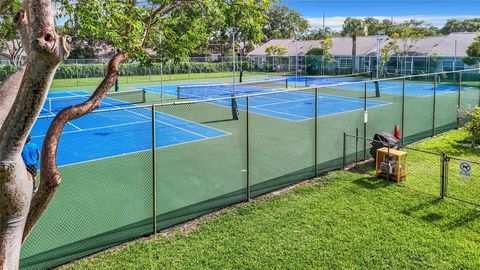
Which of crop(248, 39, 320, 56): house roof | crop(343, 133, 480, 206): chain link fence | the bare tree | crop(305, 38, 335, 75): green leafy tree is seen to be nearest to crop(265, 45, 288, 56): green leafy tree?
crop(248, 39, 320, 56): house roof

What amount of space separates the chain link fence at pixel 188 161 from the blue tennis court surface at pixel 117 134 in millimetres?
42

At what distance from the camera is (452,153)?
1412 centimetres

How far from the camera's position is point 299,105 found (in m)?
26.5

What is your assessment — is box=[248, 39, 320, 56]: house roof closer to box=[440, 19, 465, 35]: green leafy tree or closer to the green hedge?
the green hedge

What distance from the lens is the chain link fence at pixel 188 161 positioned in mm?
8664

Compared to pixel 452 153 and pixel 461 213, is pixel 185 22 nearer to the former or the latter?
pixel 461 213

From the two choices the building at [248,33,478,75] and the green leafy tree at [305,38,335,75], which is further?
the green leafy tree at [305,38,335,75]

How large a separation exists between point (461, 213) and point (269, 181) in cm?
457

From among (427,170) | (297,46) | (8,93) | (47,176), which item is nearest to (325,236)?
(427,170)

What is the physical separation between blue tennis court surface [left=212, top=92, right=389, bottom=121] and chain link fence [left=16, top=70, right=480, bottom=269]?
168 millimetres

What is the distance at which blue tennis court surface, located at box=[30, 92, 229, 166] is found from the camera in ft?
49.3

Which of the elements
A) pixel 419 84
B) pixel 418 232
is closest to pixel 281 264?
pixel 418 232

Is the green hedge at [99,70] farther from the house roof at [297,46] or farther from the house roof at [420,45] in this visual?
the house roof at [420,45]

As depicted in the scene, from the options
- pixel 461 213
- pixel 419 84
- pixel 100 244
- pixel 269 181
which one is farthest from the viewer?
pixel 419 84
